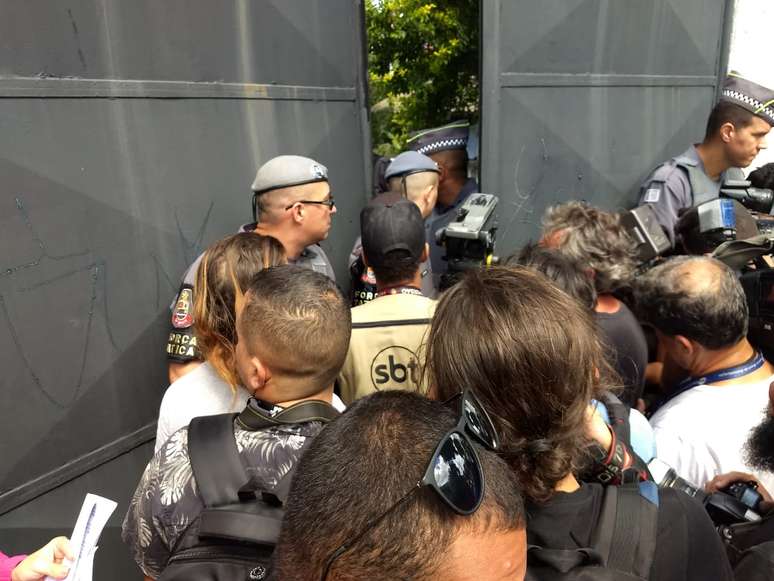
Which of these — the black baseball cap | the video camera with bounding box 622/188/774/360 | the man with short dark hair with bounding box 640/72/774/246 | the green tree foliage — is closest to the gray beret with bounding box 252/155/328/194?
the black baseball cap

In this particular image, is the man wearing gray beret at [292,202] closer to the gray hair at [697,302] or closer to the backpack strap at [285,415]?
the backpack strap at [285,415]

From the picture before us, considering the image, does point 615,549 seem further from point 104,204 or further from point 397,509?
point 104,204

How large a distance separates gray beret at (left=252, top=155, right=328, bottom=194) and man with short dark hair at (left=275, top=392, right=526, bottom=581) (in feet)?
6.35

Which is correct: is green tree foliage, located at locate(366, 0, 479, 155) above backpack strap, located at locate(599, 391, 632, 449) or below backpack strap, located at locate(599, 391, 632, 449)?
above

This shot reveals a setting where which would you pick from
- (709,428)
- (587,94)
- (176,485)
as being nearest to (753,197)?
(587,94)

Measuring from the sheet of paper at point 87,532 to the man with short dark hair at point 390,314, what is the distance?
0.99 meters

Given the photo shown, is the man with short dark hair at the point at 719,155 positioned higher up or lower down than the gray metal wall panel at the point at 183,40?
lower down

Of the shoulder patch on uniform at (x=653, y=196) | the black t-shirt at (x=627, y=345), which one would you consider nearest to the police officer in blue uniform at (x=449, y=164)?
the shoulder patch on uniform at (x=653, y=196)

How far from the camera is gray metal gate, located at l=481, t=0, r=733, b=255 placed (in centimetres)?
374

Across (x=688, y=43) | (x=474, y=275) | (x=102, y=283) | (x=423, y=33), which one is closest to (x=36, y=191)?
(x=102, y=283)

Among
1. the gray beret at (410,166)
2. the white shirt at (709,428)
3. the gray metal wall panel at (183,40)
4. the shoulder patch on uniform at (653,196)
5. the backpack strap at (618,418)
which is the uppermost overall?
the gray metal wall panel at (183,40)

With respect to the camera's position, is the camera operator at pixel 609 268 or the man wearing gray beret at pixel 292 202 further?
the man wearing gray beret at pixel 292 202

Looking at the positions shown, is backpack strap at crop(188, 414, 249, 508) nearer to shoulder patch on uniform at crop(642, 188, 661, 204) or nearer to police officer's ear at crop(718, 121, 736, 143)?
shoulder patch on uniform at crop(642, 188, 661, 204)

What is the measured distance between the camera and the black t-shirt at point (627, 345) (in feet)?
7.14
